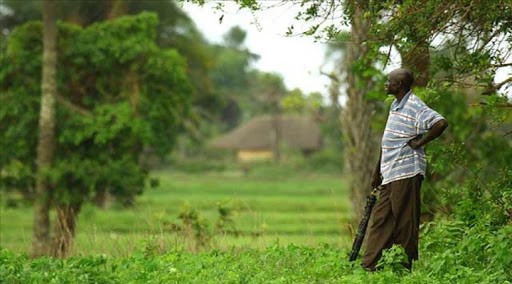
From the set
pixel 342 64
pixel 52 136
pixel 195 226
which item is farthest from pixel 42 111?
pixel 195 226

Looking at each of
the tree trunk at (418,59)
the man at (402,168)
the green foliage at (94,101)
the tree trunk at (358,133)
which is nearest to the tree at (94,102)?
the green foliage at (94,101)

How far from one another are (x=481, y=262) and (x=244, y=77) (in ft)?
336

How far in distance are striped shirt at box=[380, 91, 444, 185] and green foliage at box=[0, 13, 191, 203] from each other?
1578cm

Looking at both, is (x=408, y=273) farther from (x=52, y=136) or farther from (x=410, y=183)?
(x=52, y=136)

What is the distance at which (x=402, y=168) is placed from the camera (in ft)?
35.2

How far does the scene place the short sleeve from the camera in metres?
10.5

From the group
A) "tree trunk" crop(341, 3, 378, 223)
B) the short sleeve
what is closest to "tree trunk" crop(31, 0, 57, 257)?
"tree trunk" crop(341, 3, 378, 223)

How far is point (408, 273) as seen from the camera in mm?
10383

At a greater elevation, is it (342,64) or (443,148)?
(342,64)

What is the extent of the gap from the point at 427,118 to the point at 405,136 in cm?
27

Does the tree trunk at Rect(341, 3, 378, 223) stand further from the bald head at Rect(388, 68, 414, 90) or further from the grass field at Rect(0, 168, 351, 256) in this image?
the bald head at Rect(388, 68, 414, 90)

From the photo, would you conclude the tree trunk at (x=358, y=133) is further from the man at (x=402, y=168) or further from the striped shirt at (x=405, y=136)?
the striped shirt at (x=405, y=136)

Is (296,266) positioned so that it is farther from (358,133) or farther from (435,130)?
(358,133)

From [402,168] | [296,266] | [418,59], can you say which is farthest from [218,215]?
[402,168]
